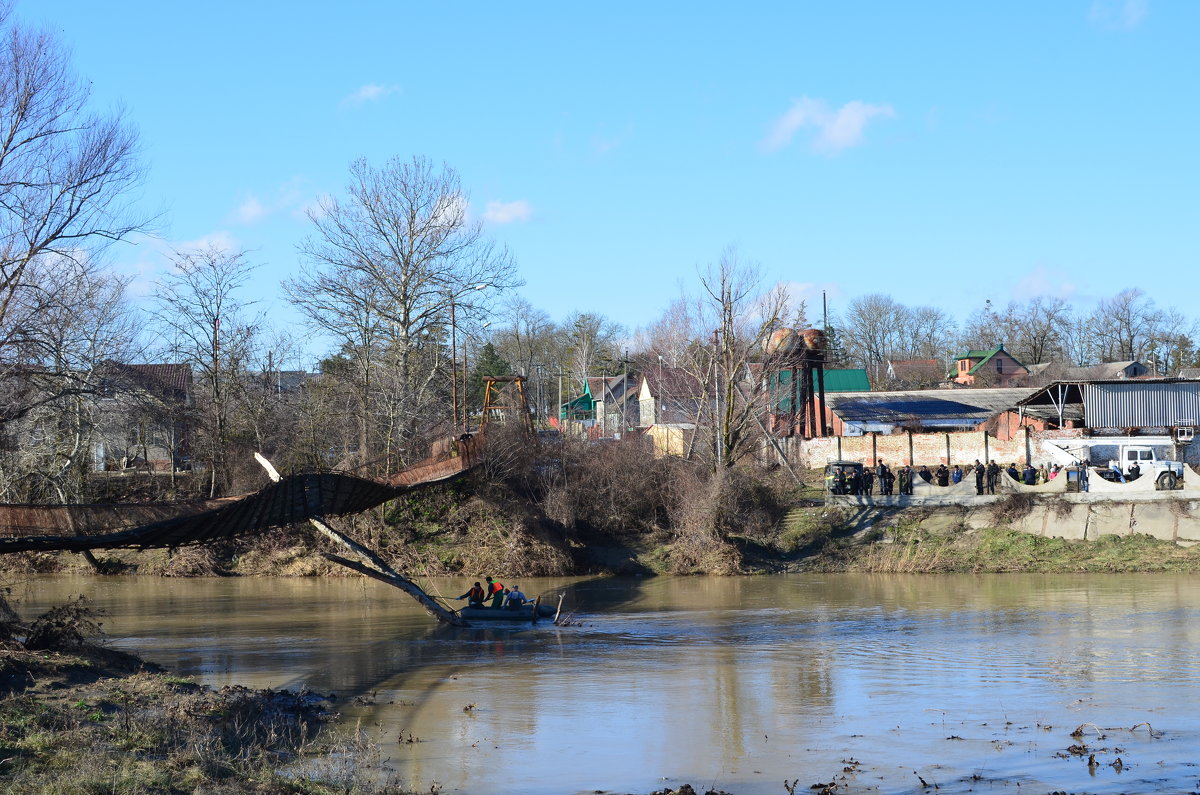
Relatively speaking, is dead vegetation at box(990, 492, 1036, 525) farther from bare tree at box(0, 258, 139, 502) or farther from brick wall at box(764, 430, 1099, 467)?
bare tree at box(0, 258, 139, 502)

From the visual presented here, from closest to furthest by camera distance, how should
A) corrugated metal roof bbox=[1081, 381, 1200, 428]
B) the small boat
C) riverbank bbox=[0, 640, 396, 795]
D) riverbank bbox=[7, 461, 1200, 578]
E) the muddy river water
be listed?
1. riverbank bbox=[0, 640, 396, 795]
2. the muddy river water
3. the small boat
4. riverbank bbox=[7, 461, 1200, 578]
5. corrugated metal roof bbox=[1081, 381, 1200, 428]

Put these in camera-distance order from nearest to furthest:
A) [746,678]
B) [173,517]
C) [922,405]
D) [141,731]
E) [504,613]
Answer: [141,731]
[173,517]
[746,678]
[504,613]
[922,405]

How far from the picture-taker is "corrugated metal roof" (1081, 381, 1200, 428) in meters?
44.8

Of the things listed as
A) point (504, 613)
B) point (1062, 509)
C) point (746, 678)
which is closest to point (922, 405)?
point (1062, 509)

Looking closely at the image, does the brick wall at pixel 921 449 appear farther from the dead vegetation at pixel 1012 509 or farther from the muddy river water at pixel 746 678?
the muddy river water at pixel 746 678

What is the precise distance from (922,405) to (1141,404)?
1625cm

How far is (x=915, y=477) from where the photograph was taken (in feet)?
131

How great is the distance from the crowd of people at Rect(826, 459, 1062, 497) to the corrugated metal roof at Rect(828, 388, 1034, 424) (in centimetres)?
1640

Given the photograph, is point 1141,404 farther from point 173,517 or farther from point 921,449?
point 173,517

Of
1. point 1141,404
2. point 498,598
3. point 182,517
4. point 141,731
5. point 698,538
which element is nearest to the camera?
point 141,731

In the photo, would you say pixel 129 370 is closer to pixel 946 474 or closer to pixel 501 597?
pixel 501 597

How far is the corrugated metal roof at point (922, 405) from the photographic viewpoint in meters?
58.4

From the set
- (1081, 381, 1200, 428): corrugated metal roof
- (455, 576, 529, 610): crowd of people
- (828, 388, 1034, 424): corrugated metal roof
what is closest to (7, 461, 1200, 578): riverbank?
(455, 576, 529, 610): crowd of people

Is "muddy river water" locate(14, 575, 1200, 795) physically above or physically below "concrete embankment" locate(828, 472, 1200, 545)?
below
